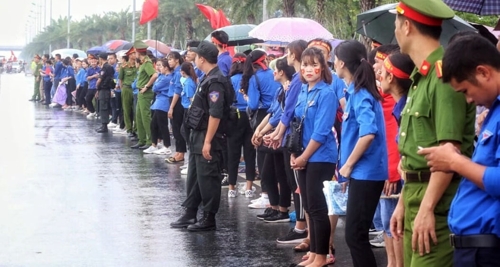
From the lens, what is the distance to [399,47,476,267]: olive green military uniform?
399 cm

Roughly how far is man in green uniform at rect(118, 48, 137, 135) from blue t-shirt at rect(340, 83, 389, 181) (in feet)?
41.0

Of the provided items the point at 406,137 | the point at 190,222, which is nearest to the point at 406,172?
the point at 406,137

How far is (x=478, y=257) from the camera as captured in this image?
3.63m

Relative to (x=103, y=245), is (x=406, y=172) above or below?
above

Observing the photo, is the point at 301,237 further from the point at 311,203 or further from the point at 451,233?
the point at 451,233

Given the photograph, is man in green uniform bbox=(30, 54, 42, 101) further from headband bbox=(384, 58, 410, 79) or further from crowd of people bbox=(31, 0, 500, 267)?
headband bbox=(384, 58, 410, 79)

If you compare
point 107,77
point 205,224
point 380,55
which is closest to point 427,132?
point 380,55

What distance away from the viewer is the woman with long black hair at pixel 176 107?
48.4ft

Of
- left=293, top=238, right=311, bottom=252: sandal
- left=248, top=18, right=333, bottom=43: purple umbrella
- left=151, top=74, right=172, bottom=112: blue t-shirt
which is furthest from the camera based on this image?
left=151, top=74, right=172, bottom=112: blue t-shirt

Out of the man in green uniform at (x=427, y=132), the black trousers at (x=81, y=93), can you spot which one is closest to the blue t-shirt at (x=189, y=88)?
the man in green uniform at (x=427, y=132)

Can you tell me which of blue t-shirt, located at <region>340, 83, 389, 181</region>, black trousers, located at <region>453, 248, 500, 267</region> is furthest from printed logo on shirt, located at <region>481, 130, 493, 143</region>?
blue t-shirt, located at <region>340, 83, 389, 181</region>

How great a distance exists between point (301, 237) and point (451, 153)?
4.99 m

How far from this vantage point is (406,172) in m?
4.34

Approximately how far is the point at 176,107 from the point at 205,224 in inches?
236
